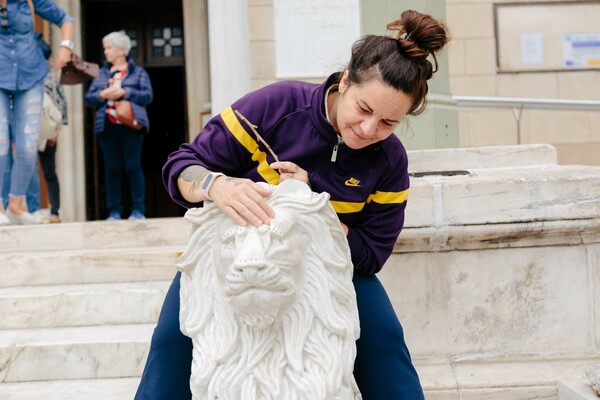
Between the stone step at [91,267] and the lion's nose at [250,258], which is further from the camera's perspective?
the stone step at [91,267]

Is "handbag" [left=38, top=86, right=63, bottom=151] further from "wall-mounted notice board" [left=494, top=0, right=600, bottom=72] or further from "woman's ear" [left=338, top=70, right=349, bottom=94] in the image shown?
"wall-mounted notice board" [left=494, top=0, right=600, bottom=72]

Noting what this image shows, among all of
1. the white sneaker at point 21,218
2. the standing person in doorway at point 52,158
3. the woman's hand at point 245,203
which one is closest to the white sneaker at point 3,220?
the white sneaker at point 21,218

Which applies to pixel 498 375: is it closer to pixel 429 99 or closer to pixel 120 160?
pixel 429 99

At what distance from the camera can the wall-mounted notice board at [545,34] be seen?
26.3 ft

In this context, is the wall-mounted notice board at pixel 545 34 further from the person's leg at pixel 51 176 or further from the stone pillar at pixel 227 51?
the person's leg at pixel 51 176

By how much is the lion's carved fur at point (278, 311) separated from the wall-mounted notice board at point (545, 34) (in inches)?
257

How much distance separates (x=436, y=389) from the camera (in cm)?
275

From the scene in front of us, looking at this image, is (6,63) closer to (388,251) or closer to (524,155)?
(524,155)

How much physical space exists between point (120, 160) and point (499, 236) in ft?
12.4

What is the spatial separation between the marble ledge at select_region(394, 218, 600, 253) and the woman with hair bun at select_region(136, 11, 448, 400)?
20.8 inches

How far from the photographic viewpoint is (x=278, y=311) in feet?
6.04

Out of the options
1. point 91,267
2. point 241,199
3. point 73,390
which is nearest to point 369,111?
point 241,199

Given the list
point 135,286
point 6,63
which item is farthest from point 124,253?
point 6,63

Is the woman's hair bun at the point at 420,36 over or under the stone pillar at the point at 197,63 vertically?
under
